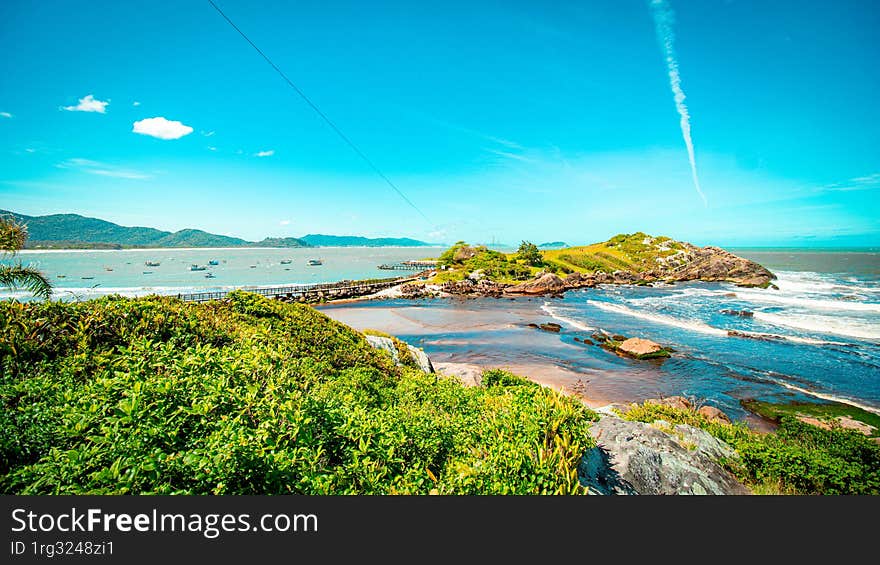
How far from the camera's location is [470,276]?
2413 inches

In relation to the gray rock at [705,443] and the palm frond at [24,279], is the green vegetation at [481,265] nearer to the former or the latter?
the gray rock at [705,443]

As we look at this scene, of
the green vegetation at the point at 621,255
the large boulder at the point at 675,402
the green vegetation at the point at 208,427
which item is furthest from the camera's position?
the green vegetation at the point at 621,255

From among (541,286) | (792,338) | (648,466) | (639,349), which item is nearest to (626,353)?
(639,349)

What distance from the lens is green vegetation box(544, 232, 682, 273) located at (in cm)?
7703

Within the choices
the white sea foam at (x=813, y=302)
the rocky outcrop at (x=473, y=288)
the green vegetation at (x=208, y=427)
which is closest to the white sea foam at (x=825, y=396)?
the green vegetation at (x=208, y=427)

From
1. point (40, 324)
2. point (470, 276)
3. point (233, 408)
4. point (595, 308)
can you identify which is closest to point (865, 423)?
point (233, 408)

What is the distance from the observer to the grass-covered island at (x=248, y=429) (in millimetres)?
3086

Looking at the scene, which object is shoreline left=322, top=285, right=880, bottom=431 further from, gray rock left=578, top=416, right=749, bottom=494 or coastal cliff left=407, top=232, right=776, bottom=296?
coastal cliff left=407, top=232, right=776, bottom=296

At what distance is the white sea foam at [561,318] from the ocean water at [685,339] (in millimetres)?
86

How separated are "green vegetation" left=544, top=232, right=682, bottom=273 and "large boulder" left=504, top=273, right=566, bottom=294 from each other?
15317 mm

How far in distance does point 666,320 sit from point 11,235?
3925cm

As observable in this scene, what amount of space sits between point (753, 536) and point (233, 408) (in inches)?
188

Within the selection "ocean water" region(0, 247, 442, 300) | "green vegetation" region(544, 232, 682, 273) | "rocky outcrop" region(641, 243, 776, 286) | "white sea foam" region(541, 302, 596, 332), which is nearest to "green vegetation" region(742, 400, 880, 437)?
"white sea foam" region(541, 302, 596, 332)

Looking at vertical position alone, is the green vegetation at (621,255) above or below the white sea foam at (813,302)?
above
